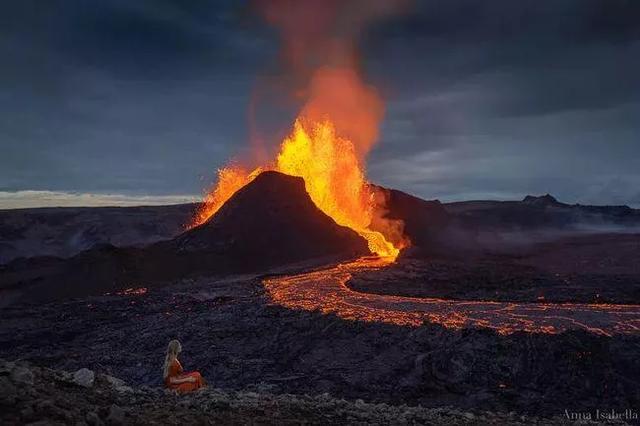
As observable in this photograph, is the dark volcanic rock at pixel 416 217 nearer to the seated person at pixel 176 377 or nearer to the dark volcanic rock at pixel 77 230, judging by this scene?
the seated person at pixel 176 377

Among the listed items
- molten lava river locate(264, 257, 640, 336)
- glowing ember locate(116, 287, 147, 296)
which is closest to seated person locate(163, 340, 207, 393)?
molten lava river locate(264, 257, 640, 336)

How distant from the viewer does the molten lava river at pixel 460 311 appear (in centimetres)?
2333

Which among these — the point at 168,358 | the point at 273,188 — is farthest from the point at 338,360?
the point at 273,188

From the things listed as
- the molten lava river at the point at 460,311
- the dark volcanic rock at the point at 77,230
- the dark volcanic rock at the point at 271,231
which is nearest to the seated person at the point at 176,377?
the molten lava river at the point at 460,311

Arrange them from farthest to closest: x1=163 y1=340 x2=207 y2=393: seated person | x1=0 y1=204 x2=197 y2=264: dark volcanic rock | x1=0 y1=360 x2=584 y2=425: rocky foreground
A: x1=0 y1=204 x2=197 y2=264: dark volcanic rock → x1=163 y1=340 x2=207 y2=393: seated person → x1=0 y1=360 x2=584 y2=425: rocky foreground

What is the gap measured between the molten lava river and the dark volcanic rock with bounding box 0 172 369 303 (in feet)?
48.0

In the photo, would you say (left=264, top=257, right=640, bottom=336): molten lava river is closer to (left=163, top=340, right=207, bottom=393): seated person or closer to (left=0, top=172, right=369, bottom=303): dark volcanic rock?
(left=163, top=340, right=207, bottom=393): seated person

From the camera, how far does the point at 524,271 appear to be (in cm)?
4269

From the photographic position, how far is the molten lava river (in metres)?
23.3

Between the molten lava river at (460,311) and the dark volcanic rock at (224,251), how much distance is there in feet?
48.0

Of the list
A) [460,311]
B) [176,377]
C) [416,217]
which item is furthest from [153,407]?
[416,217]

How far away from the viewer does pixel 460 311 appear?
27.1 m

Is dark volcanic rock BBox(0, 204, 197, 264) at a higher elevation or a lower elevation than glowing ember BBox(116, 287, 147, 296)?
higher

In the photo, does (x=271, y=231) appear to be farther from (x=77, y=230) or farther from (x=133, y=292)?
(x=77, y=230)
